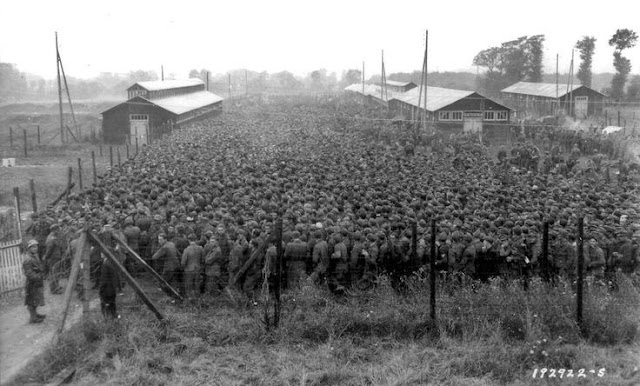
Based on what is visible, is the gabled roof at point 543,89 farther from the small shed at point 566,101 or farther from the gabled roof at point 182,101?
the gabled roof at point 182,101

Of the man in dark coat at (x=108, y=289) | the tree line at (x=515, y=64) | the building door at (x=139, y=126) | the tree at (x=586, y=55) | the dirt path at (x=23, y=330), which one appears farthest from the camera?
the tree line at (x=515, y=64)

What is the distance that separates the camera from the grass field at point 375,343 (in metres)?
7.70

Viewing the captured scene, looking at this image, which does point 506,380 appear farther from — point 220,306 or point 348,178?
point 348,178

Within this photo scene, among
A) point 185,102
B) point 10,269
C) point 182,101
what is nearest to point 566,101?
point 185,102

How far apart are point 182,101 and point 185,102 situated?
0.35 metres

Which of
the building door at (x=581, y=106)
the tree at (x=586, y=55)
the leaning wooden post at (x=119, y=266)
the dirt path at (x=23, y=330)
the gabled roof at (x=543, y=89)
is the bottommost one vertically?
the dirt path at (x=23, y=330)

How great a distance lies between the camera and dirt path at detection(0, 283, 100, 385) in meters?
8.35

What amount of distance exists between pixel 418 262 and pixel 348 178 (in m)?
7.65

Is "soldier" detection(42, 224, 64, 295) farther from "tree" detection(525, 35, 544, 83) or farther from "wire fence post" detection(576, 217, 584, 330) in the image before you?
"tree" detection(525, 35, 544, 83)

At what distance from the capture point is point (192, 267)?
36.0 ft

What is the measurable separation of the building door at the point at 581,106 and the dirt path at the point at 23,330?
42213 millimetres

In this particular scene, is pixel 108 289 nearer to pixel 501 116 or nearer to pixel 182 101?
pixel 501 116

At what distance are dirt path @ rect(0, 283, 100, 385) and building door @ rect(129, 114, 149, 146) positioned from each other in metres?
26.8


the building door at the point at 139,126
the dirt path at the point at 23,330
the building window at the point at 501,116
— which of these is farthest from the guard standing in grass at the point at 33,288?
the building window at the point at 501,116
